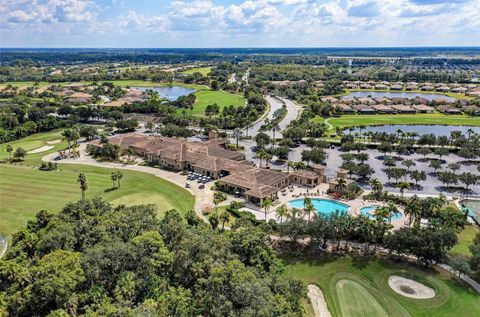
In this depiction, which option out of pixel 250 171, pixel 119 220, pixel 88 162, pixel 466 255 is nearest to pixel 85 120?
pixel 88 162

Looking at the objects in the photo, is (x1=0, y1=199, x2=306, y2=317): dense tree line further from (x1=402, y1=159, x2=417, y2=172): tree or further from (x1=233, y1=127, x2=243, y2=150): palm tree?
(x1=233, y1=127, x2=243, y2=150): palm tree

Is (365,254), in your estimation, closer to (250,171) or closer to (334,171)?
(250,171)

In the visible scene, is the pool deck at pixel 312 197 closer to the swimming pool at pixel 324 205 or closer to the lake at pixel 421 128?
the swimming pool at pixel 324 205

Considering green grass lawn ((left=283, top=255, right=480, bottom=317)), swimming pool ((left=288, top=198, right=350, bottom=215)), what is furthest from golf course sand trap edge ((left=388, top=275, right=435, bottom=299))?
swimming pool ((left=288, top=198, right=350, bottom=215))

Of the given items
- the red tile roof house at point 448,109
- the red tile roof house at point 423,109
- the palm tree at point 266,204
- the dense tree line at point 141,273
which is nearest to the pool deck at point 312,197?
the palm tree at point 266,204

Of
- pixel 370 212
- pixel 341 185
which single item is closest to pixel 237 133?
pixel 341 185

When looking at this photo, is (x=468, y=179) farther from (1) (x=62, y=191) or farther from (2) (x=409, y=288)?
(1) (x=62, y=191)
